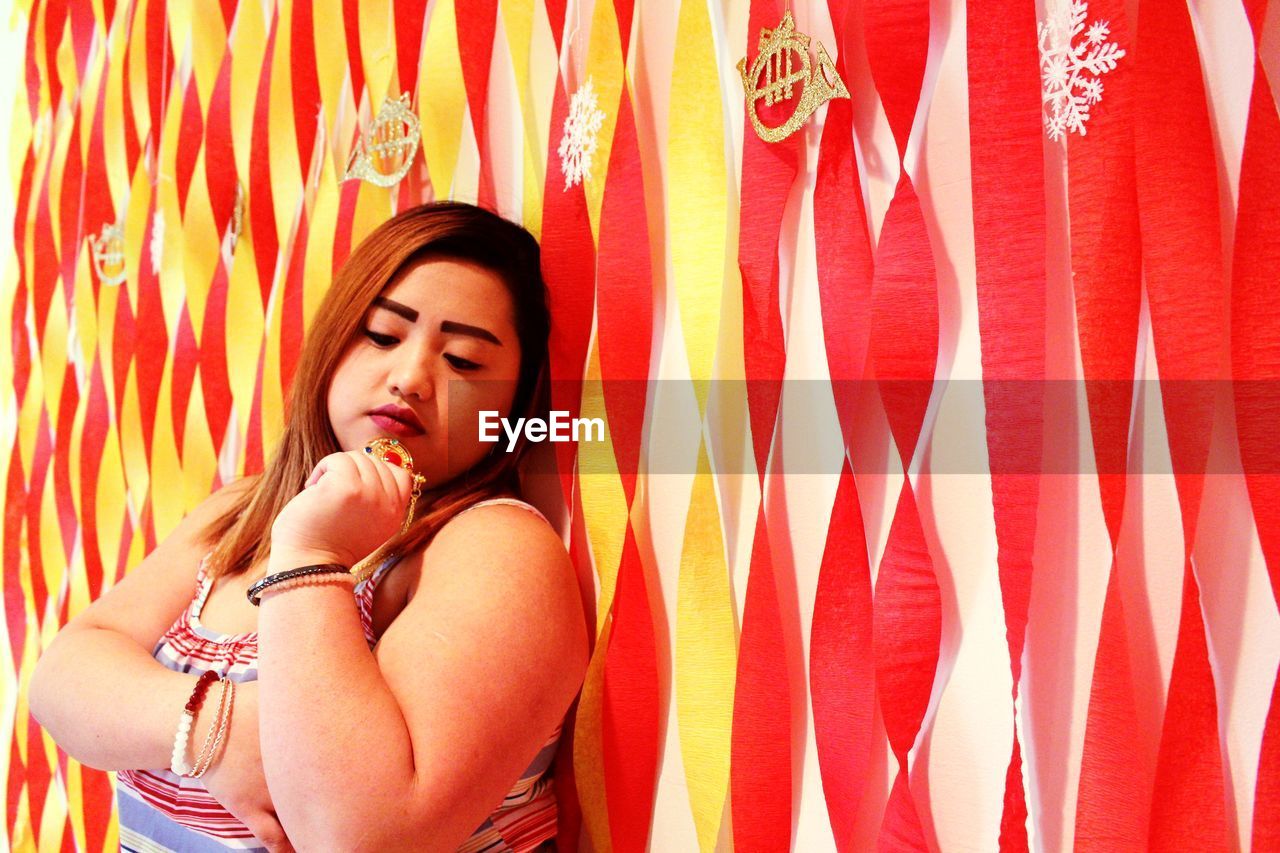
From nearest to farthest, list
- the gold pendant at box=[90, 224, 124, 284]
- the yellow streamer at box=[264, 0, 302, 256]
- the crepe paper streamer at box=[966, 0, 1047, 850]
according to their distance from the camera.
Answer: the crepe paper streamer at box=[966, 0, 1047, 850] → the yellow streamer at box=[264, 0, 302, 256] → the gold pendant at box=[90, 224, 124, 284]

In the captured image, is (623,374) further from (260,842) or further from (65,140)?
(65,140)

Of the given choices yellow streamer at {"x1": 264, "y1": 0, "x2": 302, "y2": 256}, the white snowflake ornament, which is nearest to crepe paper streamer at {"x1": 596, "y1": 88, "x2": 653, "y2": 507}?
yellow streamer at {"x1": 264, "y1": 0, "x2": 302, "y2": 256}

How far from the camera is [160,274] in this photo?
1.81 m

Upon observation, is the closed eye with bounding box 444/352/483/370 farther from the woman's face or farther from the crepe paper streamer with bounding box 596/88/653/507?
the crepe paper streamer with bounding box 596/88/653/507

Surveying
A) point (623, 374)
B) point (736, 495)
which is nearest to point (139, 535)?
point (623, 374)

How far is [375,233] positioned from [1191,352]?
881mm

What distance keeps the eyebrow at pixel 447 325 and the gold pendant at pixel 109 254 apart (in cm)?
108

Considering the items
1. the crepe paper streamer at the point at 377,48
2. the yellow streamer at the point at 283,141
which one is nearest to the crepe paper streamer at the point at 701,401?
the crepe paper streamer at the point at 377,48

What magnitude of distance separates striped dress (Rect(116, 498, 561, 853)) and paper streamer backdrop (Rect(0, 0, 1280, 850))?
62 mm

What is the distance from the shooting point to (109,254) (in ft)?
6.39

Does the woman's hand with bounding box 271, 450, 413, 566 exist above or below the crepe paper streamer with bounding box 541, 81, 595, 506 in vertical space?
below

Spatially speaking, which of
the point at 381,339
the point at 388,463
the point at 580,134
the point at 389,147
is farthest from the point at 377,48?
the point at 388,463

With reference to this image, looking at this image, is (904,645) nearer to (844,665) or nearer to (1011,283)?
(844,665)

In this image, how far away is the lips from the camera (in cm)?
108
